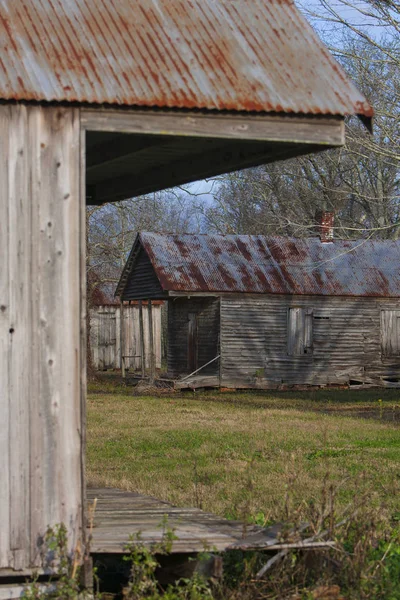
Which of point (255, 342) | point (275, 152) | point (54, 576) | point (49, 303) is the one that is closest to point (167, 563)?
point (54, 576)

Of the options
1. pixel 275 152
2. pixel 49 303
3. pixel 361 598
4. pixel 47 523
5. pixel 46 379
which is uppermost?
pixel 275 152

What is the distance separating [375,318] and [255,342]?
14.5 ft

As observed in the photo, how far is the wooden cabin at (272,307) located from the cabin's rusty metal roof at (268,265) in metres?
0.03

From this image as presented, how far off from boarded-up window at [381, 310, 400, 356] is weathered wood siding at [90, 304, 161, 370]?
37.9ft

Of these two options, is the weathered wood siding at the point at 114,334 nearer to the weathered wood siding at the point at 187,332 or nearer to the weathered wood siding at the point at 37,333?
the weathered wood siding at the point at 187,332

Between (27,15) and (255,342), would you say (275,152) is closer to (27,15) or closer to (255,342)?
(27,15)

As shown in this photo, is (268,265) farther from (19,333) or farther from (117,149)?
(19,333)

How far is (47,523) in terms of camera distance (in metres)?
6.41

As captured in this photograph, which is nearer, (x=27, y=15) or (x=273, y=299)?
(x=27, y=15)

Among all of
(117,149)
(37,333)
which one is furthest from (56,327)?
(117,149)

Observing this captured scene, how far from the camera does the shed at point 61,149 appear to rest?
6.39m

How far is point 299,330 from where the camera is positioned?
32750 mm

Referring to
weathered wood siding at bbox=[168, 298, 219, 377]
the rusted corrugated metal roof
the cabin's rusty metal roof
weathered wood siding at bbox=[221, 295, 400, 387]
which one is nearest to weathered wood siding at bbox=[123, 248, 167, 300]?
the cabin's rusty metal roof

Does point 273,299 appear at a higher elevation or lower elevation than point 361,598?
higher
